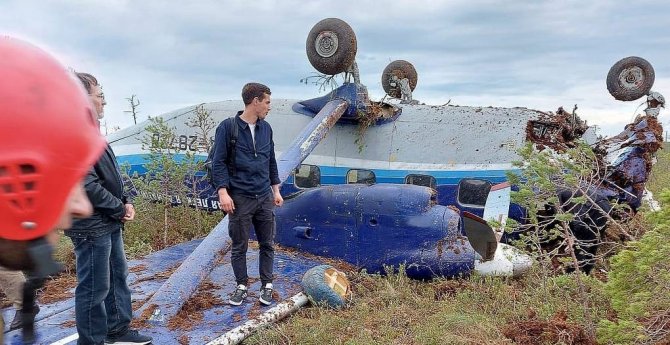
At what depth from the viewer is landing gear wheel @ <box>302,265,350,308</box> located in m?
4.80

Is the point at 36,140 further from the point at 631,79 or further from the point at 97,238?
the point at 631,79

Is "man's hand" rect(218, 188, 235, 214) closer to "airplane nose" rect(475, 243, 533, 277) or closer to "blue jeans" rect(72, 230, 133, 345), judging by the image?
"blue jeans" rect(72, 230, 133, 345)

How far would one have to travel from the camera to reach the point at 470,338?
3836 mm

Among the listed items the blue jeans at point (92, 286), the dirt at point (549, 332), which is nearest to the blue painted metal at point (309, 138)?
the blue jeans at point (92, 286)

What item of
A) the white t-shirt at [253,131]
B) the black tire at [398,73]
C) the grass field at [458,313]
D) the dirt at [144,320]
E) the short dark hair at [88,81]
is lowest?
the grass field at [458,313]

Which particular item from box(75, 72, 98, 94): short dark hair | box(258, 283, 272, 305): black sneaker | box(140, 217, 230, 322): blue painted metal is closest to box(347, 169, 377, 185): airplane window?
box(140, 217, 230, 322): blue painted metal

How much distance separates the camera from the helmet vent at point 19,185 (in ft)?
4.15

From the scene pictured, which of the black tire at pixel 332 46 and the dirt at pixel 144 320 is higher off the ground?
the black tire at pixel 332 46

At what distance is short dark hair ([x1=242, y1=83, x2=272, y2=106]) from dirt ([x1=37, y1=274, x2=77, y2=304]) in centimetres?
231

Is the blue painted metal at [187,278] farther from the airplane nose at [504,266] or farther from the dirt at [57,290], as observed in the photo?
the airplane nose at [504,266]

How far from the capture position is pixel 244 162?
4512 millimetres

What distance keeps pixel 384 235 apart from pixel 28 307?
4407 mm

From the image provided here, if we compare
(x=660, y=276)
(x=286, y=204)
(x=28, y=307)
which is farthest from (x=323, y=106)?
(x=28, y=307)

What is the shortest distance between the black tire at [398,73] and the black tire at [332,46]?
3.18 metres
